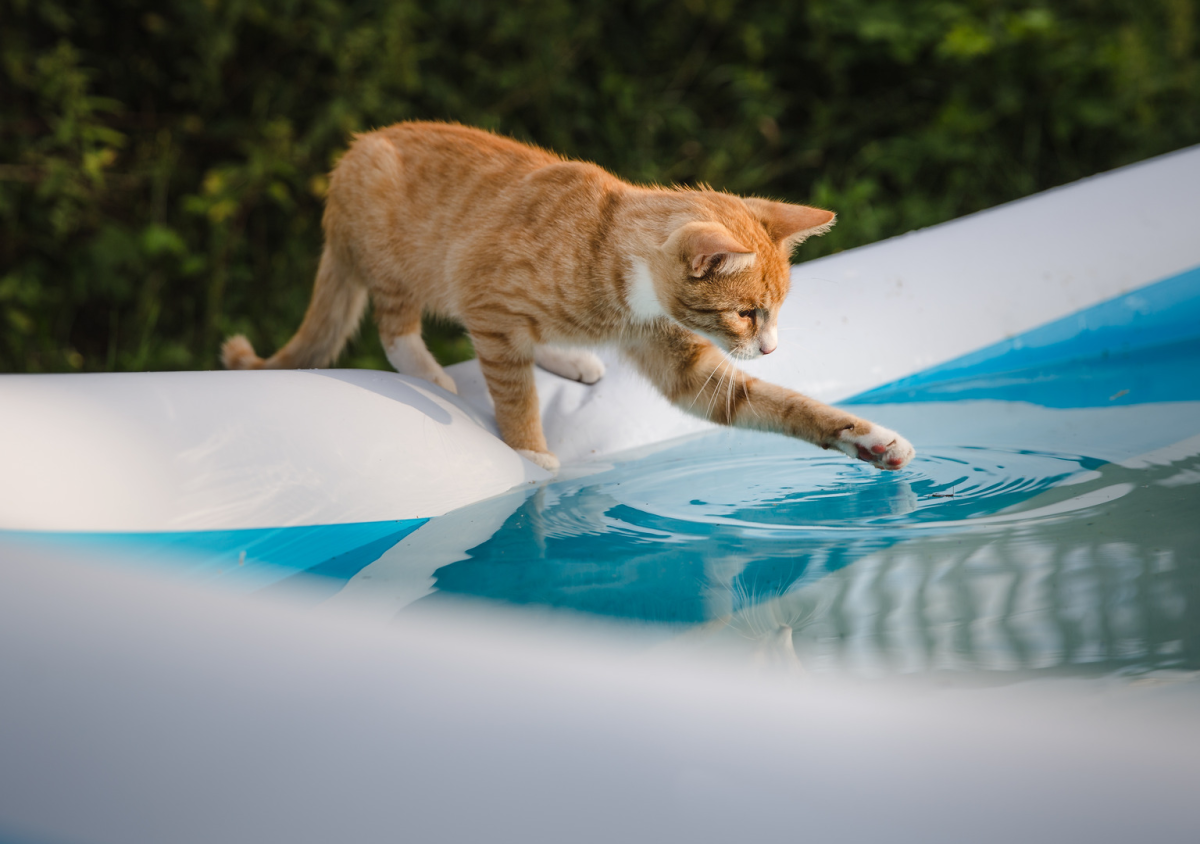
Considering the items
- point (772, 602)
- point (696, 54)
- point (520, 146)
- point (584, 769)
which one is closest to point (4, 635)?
point (584, 769)

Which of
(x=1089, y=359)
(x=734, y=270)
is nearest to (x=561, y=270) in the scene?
(x=734, y=270)

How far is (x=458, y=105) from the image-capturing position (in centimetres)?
346

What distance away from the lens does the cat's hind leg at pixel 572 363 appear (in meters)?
1.96

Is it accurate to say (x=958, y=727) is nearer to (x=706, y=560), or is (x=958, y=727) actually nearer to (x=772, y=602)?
(x=772, y=602)

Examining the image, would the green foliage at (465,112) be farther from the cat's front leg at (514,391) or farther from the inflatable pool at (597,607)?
the inflatable pool at (597,607)

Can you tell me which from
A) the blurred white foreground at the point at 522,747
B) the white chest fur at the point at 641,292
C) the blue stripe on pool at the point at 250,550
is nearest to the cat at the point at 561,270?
the white chest fur at the point at 641,292

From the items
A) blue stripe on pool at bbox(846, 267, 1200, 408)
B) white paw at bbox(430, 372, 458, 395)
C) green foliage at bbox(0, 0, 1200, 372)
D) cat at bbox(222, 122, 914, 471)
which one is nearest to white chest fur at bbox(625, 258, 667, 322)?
cat at bbox(222, 122, 914, 471)

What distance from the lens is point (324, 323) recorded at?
2.05 meters

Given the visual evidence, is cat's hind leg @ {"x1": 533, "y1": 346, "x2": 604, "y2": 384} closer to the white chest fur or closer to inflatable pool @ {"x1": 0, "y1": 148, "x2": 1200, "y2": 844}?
inflatable pool @ {"x1": 0, "y1": 148, "x2": 1200, "y2": 844}

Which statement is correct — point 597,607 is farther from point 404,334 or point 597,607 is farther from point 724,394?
point 404,334

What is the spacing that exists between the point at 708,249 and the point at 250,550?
732 mm

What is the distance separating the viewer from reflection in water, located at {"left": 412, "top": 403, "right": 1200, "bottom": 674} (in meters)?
0.99

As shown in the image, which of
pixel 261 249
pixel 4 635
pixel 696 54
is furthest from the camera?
pixel 696 54

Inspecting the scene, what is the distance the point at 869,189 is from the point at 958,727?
303 centimetres
